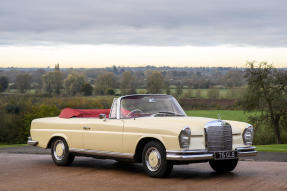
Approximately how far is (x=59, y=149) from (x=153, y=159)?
3.56 metres

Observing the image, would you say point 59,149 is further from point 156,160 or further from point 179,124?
point 179,124

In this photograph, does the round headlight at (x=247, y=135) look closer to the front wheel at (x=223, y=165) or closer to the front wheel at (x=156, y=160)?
the front wheel at (x=223, y=165)

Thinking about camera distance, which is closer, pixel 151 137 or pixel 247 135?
pixel 151 137

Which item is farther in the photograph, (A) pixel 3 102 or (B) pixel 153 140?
(A) pixel 3 102

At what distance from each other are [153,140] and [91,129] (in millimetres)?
2144

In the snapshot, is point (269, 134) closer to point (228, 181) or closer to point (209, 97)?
point (209, 97)

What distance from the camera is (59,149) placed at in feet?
40.8

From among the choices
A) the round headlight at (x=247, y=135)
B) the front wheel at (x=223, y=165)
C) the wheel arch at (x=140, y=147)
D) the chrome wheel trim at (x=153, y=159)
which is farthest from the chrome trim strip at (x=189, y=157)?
the front wheel at (x=223, y=165)

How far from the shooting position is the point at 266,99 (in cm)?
5294

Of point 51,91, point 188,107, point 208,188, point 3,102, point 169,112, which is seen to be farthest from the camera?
point 51,91

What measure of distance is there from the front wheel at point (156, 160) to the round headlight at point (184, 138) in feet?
1.49

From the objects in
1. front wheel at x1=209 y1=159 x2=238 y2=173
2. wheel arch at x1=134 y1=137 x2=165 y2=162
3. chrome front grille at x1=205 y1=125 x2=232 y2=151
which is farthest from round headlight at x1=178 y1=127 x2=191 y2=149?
front wheel at x1=209 y1=159 x2=238 y2=173

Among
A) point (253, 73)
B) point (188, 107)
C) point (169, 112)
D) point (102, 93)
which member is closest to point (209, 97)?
point (188, 107)

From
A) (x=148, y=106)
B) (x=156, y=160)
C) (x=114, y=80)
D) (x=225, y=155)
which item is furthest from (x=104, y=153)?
(x=114, y=80)
